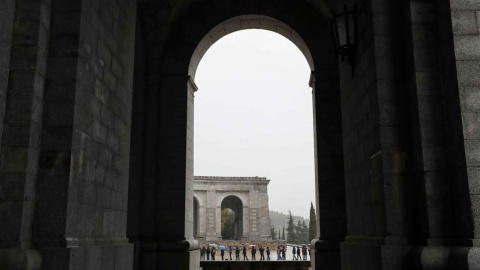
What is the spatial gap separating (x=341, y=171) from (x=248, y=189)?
3747 cm

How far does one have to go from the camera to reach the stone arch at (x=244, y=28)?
494 inches

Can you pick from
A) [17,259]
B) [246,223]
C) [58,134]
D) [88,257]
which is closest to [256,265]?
[88,257]

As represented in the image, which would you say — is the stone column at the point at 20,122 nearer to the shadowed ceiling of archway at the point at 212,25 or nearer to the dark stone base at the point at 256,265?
the shadowed ceiling of archway at the point at 212,25

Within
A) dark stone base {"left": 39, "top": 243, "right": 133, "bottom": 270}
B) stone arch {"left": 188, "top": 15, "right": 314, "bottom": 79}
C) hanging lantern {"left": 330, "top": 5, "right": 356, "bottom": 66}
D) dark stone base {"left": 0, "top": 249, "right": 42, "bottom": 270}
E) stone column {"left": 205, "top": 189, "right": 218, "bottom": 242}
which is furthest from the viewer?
stone column {"left": 205, "top": 189, "right": 218, "bottom": 242}

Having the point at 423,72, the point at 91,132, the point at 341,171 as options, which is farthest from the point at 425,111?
the point at 341,171

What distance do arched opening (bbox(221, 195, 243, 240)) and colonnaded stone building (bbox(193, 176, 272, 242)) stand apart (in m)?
5.87

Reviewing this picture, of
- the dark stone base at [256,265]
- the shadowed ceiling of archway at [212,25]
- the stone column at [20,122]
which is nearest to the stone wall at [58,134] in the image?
the stone column at [20,122]

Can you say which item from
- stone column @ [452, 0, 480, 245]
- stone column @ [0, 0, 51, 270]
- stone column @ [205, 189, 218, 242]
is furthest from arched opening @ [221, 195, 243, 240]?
stone column @ [0, 0, 51, 270]

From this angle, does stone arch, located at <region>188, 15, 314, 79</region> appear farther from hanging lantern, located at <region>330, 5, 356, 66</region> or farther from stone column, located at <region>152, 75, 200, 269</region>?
hanging lantern, located at <region>330, 5, 356, 66</region>

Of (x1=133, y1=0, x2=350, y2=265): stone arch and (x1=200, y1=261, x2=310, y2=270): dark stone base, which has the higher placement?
(x1=133, y1=0, x2=350, y2=265): stone arch

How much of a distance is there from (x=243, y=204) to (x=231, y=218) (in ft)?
69.6

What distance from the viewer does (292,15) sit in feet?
40.8

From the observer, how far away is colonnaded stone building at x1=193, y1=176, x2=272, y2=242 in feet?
156

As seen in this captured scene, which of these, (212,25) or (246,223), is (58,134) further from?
(246,223)
